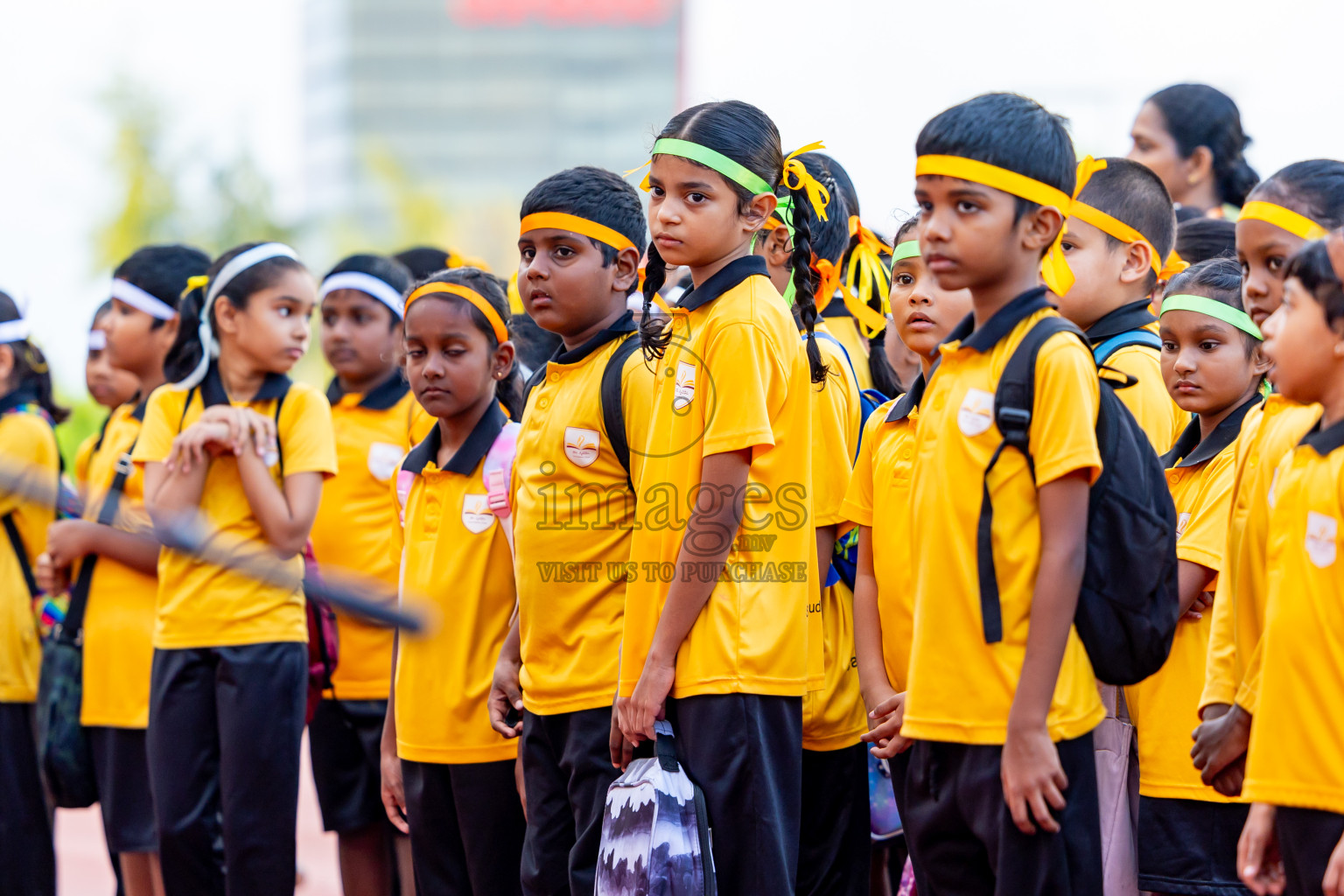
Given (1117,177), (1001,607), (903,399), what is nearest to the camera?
(1001,607)

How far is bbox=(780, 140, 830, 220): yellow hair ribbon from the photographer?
3.22 metres

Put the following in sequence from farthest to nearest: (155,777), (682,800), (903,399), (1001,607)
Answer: (155,777), (903,399), (682,800), (1001,607)

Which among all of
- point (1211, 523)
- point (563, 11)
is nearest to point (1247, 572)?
point (1211, 523)

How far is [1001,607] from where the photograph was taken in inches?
92.1

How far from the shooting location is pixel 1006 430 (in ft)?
7.70

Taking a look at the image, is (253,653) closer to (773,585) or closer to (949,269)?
(773,585)

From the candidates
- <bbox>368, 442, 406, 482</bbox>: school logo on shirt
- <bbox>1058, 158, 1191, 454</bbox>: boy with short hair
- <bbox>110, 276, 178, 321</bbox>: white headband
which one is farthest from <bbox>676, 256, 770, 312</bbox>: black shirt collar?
<bbox>110, 276, 178, 321</bbox>: white headband

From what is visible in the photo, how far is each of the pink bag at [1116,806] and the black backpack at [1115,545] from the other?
27.2 inches

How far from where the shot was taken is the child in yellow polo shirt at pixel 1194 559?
2.88 metres

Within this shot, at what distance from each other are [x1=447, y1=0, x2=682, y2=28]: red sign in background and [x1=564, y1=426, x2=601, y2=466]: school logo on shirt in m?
92.1

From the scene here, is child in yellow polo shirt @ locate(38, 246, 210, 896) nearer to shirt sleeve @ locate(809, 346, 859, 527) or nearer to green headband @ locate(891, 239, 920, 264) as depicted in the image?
shirt sleeve @ locate(809, 346, 859, 527)

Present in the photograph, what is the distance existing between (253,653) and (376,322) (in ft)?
4.39

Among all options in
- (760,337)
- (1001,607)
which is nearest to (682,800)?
(1001,607)

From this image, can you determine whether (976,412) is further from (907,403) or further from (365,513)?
(365,513)
